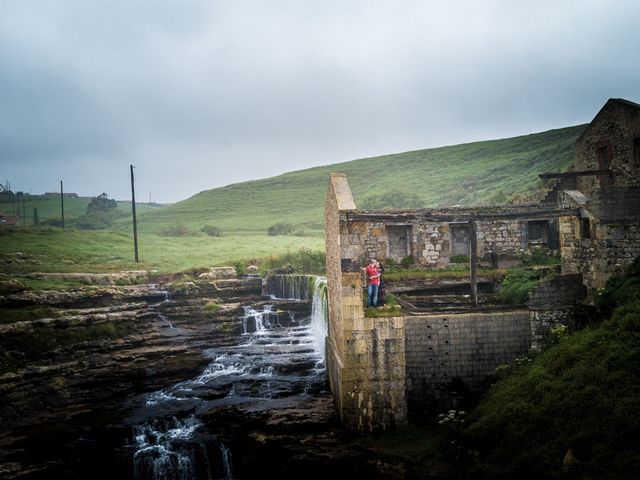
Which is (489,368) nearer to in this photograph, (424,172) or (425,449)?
(425,449)

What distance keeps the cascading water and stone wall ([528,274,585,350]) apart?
8228 mm

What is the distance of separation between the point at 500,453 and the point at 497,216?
7.55 meters

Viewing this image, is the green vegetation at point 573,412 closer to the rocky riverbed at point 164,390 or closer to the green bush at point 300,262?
the rocky riverbed at point 164,390

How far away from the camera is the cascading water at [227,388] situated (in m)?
14.3

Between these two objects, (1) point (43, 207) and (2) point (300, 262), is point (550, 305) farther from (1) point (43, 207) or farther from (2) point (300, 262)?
(1) point (43, 207)

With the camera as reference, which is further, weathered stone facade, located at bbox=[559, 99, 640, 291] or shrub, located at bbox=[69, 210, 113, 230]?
shrub, located at bbox=[69, 210, 113, 230]

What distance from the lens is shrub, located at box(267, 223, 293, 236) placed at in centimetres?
6725

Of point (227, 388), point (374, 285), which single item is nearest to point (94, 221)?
point (227, 388)

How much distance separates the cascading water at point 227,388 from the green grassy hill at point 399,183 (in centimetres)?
2196

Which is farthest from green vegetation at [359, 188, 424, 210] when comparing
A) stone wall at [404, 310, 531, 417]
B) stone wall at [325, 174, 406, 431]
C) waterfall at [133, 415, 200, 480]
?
waterfall at [133, 415, 200, 480]

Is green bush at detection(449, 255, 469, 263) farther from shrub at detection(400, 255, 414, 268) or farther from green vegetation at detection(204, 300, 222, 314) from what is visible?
green vegetation at detection(204, 300, 222, 314)

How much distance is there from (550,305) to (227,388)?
12.0 metres

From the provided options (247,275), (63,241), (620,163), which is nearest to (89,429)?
(247,275)

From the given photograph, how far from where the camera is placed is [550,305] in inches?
563
